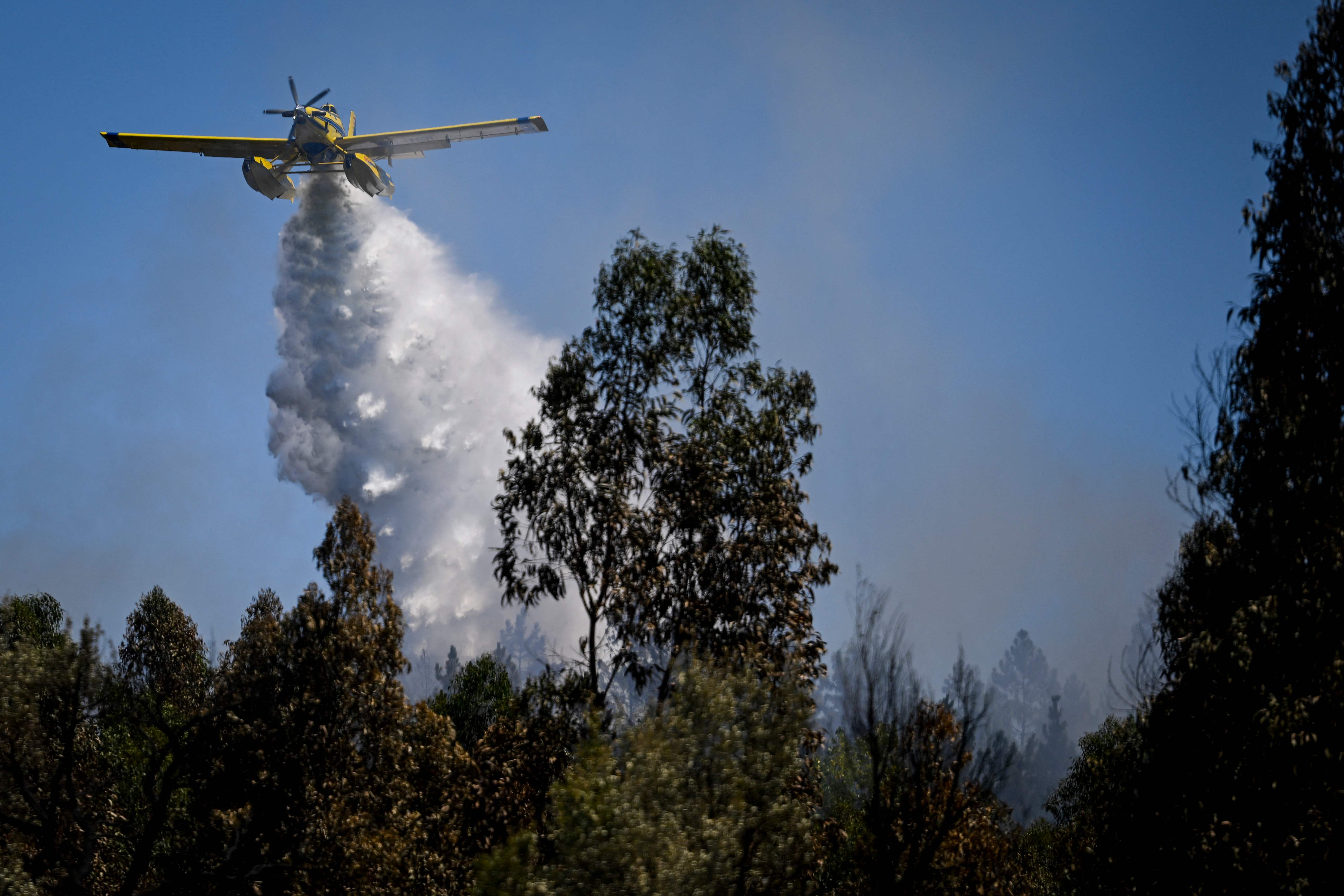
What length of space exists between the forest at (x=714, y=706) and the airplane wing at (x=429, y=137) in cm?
4045

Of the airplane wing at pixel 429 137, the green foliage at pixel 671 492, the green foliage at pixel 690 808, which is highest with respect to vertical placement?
the airplane wing at pixel 429 137

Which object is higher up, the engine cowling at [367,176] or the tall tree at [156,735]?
the engine cowling at [367,176]

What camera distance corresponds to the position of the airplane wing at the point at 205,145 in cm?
6250

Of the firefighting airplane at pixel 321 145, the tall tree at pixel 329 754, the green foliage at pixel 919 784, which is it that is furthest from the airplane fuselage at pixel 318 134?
the green foliage at pixel 919 784

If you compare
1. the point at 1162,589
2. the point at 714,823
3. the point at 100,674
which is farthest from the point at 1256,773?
the point at 100,674

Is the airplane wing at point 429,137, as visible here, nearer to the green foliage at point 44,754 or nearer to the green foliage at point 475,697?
the green foliage at point 475,697

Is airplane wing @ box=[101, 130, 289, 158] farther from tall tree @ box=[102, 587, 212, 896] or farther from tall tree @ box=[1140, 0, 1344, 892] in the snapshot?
tall tree @ box=[1140, 0, 1344, 892]

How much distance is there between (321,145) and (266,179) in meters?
5.83

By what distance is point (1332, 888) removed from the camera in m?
13.1

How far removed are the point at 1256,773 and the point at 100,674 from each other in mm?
21831

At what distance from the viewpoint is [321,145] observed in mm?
62406

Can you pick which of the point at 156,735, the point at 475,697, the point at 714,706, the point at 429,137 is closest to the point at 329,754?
the point at 714,706

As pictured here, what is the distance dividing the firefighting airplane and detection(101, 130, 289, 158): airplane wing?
0.04 metres

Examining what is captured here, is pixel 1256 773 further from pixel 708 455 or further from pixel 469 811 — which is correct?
pixel 469 811
